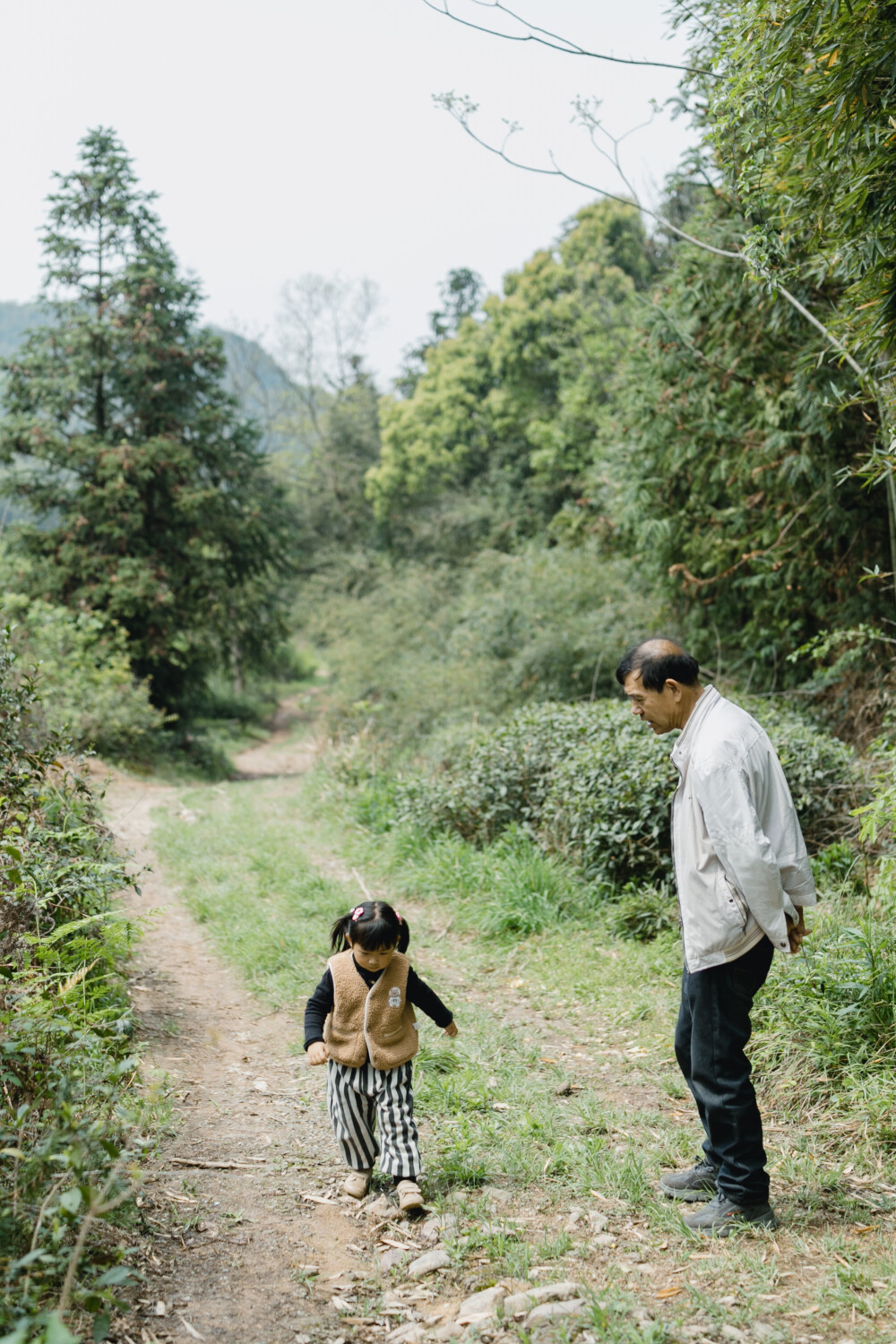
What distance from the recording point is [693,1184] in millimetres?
3348

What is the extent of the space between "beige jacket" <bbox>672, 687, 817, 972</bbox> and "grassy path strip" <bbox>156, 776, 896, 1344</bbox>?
2.93ft

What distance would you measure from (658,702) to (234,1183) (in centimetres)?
227

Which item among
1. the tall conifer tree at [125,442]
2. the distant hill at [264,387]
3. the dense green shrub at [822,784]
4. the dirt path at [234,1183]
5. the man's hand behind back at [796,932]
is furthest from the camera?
the distant hill at [264,387]

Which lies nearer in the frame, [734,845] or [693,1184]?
[734,845]

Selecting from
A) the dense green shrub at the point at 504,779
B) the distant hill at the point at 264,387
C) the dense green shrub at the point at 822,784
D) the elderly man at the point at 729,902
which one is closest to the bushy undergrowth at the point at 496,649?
the dense green shrub at the point at 504,779

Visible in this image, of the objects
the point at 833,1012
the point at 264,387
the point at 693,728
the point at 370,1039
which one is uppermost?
the point at 264,387

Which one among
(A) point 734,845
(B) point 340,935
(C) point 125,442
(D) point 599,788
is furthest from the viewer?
(C) point 125,442

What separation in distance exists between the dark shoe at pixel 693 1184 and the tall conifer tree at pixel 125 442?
16069mm

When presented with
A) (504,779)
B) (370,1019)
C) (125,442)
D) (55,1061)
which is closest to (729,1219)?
(370,1019)

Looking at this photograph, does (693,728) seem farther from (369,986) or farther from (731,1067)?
(369,986)

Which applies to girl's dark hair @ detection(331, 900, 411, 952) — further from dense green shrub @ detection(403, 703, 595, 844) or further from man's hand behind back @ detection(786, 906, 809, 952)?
dense green shrub @ detection(403, 703, 595, 844)

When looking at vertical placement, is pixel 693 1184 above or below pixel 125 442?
below

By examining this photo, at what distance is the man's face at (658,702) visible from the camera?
3.18 meters

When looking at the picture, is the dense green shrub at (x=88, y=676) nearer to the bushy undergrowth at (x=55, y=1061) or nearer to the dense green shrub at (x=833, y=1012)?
the bushy undergrowth at (x=55, y=1061)
